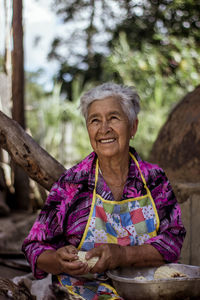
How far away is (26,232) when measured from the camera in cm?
344

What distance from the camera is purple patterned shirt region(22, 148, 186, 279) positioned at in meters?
1.92

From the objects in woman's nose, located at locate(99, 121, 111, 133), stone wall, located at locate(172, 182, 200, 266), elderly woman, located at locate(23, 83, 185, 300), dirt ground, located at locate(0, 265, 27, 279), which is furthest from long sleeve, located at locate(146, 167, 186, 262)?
dirt ground, located at locate(0, 265, 27, 279)

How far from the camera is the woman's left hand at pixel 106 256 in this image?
1.71 meters

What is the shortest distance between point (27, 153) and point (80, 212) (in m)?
0.76

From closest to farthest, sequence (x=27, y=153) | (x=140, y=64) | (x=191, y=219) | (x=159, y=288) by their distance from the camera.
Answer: (x=159, y=288)
(x=27, y=153)
(x=191, y=219)
(x=140, y=64)

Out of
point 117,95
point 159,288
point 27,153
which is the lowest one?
point 159,288

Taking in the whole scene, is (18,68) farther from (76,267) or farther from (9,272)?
(76,267)

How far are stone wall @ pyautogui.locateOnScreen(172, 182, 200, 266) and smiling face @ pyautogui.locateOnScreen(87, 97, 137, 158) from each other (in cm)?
90

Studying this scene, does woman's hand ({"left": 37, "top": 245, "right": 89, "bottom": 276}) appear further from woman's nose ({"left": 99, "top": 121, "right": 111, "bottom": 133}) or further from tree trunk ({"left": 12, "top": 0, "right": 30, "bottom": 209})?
tree trunk ({"left": 12, "top": 0, "right": 30, "bottom": 209})

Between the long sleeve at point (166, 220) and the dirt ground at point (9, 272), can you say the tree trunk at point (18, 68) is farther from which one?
the long sleeve at point (166, 220)

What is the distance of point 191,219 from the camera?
8.87 feet

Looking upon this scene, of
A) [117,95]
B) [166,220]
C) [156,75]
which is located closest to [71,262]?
[166,220]

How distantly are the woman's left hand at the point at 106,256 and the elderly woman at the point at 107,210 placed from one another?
7 cm

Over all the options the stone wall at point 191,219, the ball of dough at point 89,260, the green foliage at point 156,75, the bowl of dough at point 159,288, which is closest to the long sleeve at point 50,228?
the ball of dough at point 89,260
